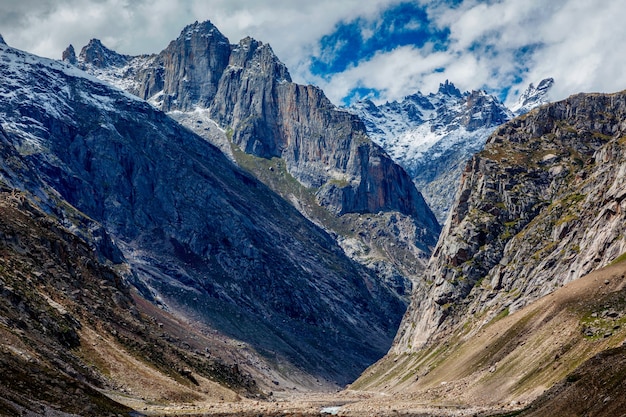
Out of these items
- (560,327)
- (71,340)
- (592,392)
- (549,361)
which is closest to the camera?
A: (592,392)

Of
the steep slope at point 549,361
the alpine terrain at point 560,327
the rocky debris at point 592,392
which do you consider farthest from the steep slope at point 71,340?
the alpine terrain at point 560,327

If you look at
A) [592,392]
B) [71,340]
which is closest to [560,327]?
[592,392]

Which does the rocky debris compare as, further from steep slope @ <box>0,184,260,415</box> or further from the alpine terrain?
steep slope @ <box>0,184,260,415</box>

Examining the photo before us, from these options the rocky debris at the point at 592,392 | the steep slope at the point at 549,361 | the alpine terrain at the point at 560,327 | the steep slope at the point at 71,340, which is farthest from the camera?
the alpine terrain at the point at 560,327

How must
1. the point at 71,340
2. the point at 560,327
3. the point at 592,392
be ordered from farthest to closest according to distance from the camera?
the point at 560,327 < the point at 71,340 < the point at 592,392

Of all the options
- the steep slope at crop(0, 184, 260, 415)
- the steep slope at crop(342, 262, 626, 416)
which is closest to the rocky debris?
the steep slope at crop(342, 262, 626, 416)

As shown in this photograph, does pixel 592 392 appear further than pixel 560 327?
No

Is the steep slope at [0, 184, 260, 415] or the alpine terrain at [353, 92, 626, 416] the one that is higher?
the steep slope at [0, 184, 260, 415]

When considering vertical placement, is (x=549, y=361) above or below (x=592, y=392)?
below

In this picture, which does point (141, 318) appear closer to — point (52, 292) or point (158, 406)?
point (52, 292)

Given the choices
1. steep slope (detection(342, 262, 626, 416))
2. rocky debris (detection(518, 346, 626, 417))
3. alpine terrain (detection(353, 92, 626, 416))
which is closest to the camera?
rocky debris (detection(518, 346, 626, 417))

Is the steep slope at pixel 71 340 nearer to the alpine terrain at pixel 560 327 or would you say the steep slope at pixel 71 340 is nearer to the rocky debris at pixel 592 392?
the rocky debris at pixel 592 392

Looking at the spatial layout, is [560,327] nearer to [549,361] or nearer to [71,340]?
[549,361]

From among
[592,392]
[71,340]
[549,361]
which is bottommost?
[549,361]
